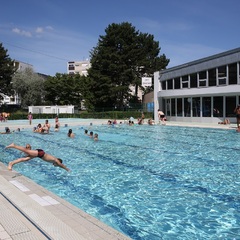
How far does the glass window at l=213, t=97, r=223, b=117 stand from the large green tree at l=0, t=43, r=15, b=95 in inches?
1382

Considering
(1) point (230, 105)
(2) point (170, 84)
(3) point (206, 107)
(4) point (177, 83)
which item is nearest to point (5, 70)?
(2) point (170, 84)

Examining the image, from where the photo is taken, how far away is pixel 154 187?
24.9ft

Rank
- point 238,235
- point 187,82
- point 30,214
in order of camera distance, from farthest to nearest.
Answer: point 187,82
point 238,235
point 30,214

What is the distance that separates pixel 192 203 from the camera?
21.0 feet

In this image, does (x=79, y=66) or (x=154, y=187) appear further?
(x=79, y=66)

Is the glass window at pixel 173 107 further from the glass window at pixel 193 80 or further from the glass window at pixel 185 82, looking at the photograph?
the glass window at pixel 193 80

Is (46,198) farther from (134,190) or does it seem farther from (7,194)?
(134,190)

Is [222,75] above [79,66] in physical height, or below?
below

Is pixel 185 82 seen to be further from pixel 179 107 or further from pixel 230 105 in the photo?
pixel 230 105

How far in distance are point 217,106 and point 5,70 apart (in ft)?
116

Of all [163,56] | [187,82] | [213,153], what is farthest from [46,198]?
[163,56]

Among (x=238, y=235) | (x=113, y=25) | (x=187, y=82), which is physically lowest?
(x=238, y=235)

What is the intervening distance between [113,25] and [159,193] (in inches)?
1710

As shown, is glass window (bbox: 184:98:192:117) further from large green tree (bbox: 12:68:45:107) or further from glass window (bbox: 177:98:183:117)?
large green tree (bbox: 12:68:45:107)
